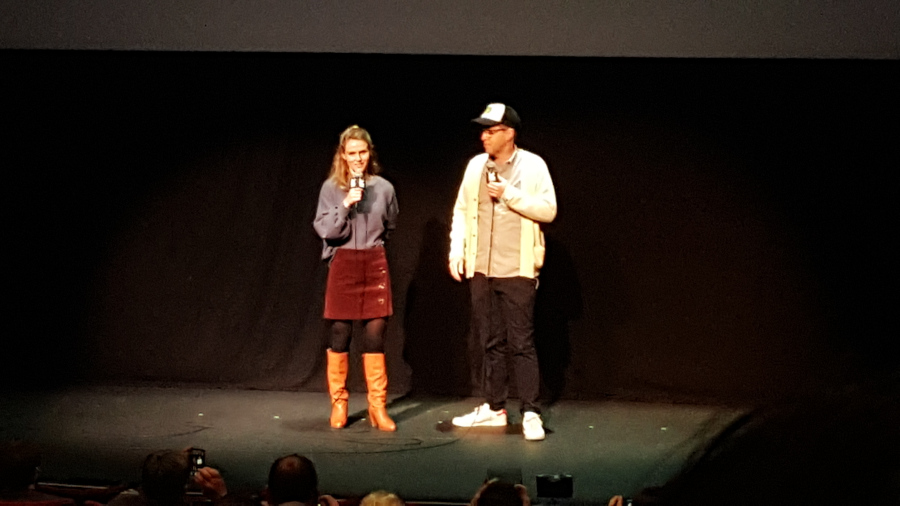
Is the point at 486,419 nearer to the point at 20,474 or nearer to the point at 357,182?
the point at 357,182

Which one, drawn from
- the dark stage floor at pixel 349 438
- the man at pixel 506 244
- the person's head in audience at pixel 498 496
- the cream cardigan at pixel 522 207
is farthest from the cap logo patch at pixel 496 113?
the person's head in audience at pixel 498 496

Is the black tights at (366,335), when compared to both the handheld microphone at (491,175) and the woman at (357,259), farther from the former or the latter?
the handheld microphone at (491,175)

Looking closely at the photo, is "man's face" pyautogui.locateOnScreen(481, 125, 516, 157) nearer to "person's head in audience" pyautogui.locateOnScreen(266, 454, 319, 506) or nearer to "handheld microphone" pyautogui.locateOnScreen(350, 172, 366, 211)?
"handheld microphone" pyautogui.locateOnScreen(350, 172, 366, 211)

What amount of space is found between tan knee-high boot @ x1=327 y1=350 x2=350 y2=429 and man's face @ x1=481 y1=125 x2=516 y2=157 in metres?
1.18

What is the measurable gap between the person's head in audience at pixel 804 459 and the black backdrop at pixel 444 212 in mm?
4856

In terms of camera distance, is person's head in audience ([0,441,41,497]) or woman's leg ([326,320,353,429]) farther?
woman's leg ([326,320,353,429])

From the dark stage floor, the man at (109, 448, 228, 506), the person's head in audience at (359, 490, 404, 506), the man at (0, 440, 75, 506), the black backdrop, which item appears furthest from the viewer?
the black backdrop

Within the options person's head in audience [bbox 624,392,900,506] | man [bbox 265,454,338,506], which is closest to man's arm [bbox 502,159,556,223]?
man [bbox 265,454,338,506]

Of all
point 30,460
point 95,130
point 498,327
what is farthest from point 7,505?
point 95,130

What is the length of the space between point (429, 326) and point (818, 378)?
205 cm

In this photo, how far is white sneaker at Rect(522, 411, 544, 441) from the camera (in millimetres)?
4488

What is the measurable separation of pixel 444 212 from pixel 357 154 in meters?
1.04

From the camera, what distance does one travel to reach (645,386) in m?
→ 5.44

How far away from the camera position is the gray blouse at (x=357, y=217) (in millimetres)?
4578
